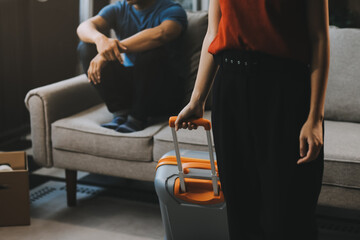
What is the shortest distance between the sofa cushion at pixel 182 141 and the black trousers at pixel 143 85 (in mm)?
198

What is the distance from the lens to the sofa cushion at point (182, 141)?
189 centimetres

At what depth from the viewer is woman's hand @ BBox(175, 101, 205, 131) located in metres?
1.21

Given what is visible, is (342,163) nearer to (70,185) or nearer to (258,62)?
(258,62)

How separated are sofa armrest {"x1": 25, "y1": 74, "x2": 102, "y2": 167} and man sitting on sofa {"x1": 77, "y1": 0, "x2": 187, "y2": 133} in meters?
0.18

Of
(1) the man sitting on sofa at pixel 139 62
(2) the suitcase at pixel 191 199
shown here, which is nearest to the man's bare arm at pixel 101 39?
(1) the man sitting on sofa at pixel 139 62

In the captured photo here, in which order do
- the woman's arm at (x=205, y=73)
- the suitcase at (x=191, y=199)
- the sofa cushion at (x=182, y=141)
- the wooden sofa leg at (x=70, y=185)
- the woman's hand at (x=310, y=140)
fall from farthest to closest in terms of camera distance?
the wooden sofa leg at (x=70, y=185), the sofa cushion at (x=182, y=141), the suitcase at (x=191, y=199), the woman's arm at (x=205, y=73), the woman's hand at (x=310, y=140)

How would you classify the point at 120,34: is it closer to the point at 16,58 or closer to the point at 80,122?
the point at 80,122

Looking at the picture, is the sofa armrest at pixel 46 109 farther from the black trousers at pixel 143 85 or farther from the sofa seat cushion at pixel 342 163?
the sofa seat cushion at pixel 342 163

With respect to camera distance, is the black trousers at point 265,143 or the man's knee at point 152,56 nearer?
the black trousers at point 265,143

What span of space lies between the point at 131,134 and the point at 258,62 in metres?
1.08

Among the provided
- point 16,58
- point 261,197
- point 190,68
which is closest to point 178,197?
point 261,197

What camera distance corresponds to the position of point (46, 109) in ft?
7.04

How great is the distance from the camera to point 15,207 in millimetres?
1991

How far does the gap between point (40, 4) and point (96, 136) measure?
1223mm
